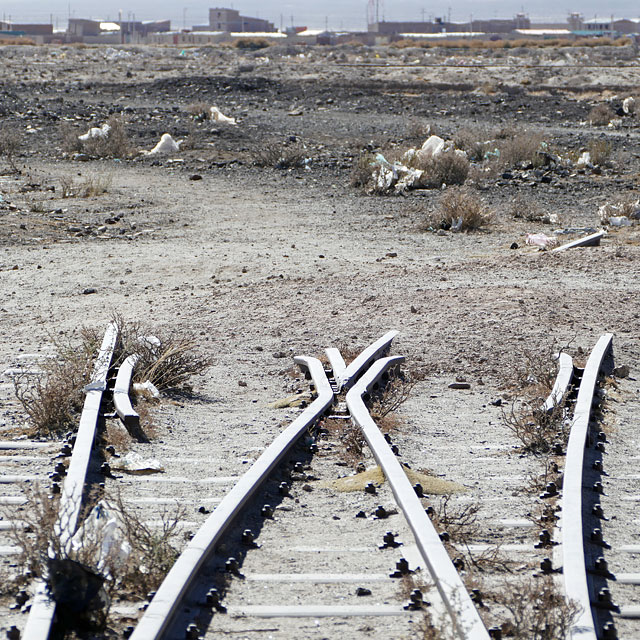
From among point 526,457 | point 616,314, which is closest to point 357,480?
point 526,457

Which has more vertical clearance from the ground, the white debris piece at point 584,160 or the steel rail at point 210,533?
the white debris piece at point 584,160

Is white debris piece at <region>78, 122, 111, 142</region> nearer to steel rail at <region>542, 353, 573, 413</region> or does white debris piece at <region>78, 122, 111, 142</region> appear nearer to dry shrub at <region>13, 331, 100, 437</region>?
dry shrub at <region>13, 331, 100, 437</region>

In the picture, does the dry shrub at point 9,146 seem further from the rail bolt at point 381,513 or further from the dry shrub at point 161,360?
the rail bolt at point 381,513

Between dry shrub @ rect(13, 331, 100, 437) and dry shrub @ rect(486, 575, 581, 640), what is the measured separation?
3.54 meters

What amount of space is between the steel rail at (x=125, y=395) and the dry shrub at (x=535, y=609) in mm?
3040

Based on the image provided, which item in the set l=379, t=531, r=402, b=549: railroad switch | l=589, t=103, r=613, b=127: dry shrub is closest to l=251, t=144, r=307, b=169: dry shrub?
l=589, t=103, r=613, b=127: dry shrub

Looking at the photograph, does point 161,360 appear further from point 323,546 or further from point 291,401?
point 323,546

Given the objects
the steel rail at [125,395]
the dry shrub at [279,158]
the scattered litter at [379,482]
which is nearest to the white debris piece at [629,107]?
the dry shrub at [279,158]

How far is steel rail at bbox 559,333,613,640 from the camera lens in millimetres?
3791

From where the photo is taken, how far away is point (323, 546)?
4.78 m

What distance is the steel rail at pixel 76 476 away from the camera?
368 cm

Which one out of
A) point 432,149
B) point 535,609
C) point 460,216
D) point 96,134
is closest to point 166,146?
point 96,134

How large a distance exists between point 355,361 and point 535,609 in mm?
A: 4181

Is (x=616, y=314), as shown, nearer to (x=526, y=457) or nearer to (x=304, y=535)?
(x=526, y=457)
